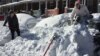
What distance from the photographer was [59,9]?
26.7 meters

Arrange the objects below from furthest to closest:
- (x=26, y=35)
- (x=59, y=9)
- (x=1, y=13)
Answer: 1. (x=1, y=13)
2. (x=59, y=9)
3. (x=26, y=35)

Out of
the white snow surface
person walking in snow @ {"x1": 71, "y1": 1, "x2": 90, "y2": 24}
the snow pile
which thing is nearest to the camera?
the white snow surface

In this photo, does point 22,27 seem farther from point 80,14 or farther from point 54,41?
point 54,41

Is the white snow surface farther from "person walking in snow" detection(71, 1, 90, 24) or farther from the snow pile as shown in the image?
"person walking in snow" detection(71, 1, 90, 24)

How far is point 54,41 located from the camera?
1323cm

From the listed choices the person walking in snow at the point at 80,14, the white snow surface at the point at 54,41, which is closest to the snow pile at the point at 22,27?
the white snow surface at the point at 54,41

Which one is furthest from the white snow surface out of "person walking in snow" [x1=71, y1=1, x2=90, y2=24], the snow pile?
"person walking in snow" [x1=71, y1=1, x2=90, y2=24]

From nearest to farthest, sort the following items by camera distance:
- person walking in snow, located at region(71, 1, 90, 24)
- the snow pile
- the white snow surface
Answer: the white snow surface → person walking in snow, located at region(71, 1, 90, 24) → the snow pile

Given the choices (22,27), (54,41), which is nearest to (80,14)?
(54,41)

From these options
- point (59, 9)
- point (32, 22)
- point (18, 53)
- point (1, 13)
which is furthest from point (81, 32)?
point (1, 13)

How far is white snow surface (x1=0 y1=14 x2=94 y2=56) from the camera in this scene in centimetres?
1262

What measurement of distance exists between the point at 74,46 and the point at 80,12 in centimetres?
266

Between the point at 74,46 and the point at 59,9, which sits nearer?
the point at 74,46

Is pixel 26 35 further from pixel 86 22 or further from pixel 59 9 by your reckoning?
Result: pixel 59 9
